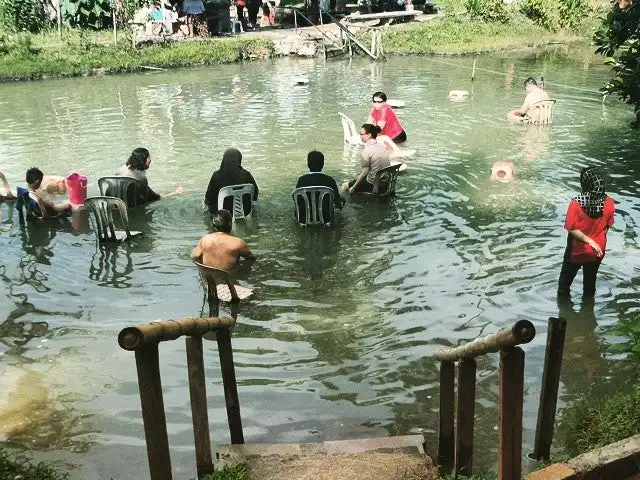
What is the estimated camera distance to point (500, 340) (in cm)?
383

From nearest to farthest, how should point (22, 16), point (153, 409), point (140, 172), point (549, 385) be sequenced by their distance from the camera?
point (153, 409)
point (549, 385)
point (140, 172)
point (22, 16)

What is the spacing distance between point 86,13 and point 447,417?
113 feet

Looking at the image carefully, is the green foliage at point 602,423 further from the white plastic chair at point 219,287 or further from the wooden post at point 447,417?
the white plastic chair at point 219,287

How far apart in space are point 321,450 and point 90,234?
7.19m

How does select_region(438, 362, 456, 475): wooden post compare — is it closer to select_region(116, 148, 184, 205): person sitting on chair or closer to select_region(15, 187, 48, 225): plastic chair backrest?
select_region(116, 148, 184, 205): person sitting on chair

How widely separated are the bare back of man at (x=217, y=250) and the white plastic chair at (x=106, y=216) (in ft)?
6.35

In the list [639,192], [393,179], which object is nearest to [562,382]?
[393,179]

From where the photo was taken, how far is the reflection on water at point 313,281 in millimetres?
6430

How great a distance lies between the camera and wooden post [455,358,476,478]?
4.33 m

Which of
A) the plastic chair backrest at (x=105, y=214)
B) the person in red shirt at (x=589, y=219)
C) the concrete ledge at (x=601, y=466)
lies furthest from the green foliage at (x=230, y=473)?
the plastic chair backrest at (x=105, y=214)

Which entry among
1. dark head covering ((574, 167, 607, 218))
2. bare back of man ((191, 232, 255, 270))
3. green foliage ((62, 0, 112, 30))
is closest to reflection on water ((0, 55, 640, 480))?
bare back of man ((191, 232, 255, 270))

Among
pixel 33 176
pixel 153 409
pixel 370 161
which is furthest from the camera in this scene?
pixel 370 161

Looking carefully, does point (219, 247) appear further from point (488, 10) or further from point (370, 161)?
point (488, 10)

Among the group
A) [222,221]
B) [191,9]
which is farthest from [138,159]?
[191,9]
